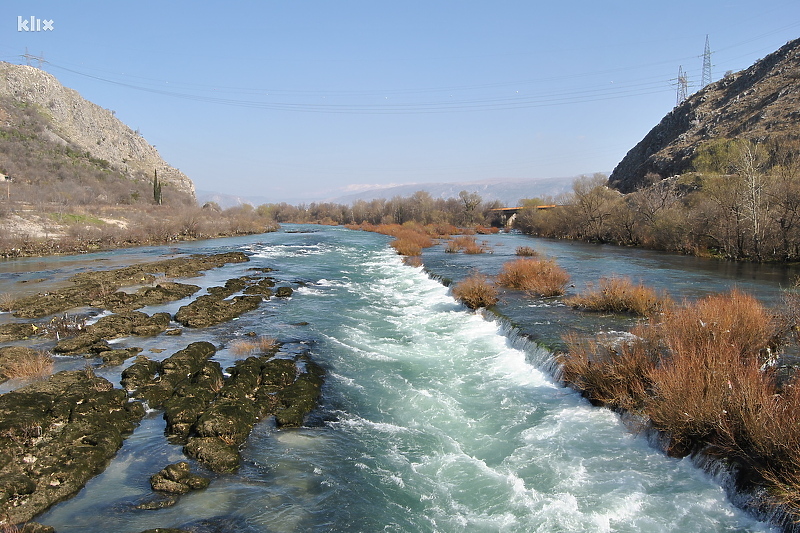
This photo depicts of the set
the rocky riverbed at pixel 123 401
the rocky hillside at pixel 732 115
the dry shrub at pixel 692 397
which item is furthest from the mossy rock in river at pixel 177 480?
the rocky hillside at pixel 732 115

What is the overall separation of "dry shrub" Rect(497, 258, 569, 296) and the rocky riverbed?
34.5ft

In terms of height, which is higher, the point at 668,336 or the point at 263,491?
the point at 668,336

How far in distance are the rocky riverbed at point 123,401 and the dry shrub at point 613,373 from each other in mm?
5866

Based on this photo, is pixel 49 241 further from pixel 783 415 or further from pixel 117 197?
pixel 783 415

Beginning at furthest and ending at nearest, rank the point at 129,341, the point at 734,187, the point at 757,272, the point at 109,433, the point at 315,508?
1. the point at 734,187
2. the point at 757,272
3. the point at 129,341
4. the point at 109,433
5. the point at 315,508

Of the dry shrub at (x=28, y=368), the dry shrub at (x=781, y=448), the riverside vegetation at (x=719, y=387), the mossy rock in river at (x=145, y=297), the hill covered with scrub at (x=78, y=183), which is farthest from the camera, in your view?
the hill covered with scrub at (x=78, y=183)

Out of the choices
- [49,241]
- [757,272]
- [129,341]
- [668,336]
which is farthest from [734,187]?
[49,241]

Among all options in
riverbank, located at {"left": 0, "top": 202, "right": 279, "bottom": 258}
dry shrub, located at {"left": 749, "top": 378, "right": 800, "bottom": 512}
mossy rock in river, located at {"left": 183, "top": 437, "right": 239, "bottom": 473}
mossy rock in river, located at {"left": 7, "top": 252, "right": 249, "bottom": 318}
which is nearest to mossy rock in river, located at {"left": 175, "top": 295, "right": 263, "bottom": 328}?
mossy rock in river, located at {"left": 7, "top": 252, "right": 249, "bottom": 318}

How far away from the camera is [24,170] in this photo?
221 feet

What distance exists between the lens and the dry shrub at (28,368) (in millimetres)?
10562

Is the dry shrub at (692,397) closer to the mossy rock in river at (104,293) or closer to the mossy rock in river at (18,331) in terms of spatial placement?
the mossy rock in river at (18,331)

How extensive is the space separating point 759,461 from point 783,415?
0.80 metres

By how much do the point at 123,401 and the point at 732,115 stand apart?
8314 centimetres

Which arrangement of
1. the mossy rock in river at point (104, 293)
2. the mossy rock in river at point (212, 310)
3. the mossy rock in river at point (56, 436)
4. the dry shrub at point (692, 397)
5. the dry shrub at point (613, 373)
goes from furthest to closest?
the mossy rock in river at point (104, 293)
the mossy rock in river at point (212, 310)
the dry shrub at point (613, 373)
the dry shrub at point (692, 397)
the mossy rock in river at point (56, 436)
